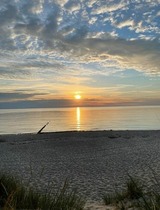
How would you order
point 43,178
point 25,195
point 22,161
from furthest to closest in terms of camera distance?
point 22,161 → point 43,178 → point 25,195

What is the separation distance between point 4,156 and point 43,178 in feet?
26.5

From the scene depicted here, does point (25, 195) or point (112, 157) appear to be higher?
point (25, 195)

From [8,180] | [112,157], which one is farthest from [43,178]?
[112,157]

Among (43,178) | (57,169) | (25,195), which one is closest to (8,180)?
(25,195)

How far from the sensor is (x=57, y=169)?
15539 mm

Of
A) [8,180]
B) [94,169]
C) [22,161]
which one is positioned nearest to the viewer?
[8,180]

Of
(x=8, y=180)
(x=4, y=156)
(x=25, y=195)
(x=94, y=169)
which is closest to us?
(x=25, y=195)

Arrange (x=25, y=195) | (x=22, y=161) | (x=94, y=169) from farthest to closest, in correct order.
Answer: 1. (x=22, y=161)
2. (x=94, y=169)
3. (x=25, y=195)

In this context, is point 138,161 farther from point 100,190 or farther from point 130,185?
point 130,185

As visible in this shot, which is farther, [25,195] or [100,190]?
[100,190]

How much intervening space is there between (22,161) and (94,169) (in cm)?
488

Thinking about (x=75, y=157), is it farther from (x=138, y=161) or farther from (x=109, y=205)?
(x=109, y=205)

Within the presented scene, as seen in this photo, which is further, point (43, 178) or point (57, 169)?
point (57, 169)

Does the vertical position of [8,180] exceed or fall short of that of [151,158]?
it exceeds it
